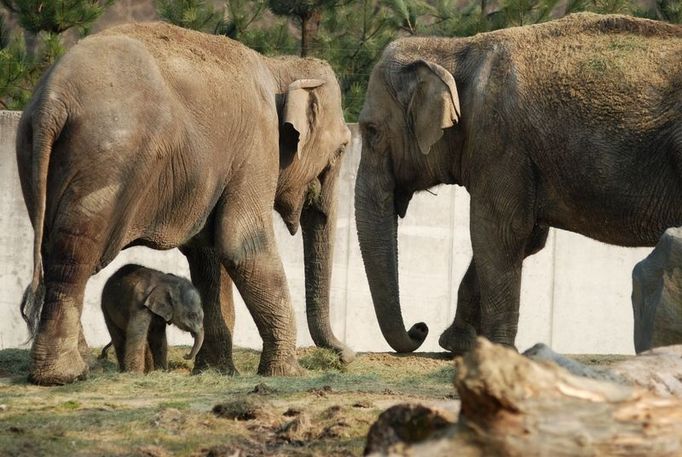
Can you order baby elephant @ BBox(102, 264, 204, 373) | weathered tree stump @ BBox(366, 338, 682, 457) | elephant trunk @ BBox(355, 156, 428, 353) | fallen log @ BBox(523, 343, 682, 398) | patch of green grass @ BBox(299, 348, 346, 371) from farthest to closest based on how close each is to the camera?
elephant trunk @ BBox(355, 156, 428, 353), patch of green grass @ BBox(299, 348, 346, 371), baby elephant @ BBox(102, 264, 204, 373), fallen log @ BBox(523, 343, 682, 398), weathered tree stump @ BBox(366, 338, 682, 457)

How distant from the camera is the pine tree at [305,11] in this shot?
16.0 m

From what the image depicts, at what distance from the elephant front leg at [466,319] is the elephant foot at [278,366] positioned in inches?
82.2

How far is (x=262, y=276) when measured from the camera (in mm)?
9133

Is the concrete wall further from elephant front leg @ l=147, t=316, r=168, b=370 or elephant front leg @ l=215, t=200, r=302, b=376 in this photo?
elephant front leg @ l=215, t=200, r=302, b=376

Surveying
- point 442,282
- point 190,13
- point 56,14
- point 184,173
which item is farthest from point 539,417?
point 190,13

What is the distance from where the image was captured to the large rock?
6.68m

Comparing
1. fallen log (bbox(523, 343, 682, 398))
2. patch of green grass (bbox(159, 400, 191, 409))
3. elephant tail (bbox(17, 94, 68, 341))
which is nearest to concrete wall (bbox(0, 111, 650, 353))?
elephant tail (bbox(17, 94, 68, 341))

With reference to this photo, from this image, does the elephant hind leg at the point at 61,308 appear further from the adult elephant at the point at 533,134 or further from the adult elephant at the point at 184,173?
the adult elephant at the point at 533,134

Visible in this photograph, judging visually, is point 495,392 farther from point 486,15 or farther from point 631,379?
point 486,15

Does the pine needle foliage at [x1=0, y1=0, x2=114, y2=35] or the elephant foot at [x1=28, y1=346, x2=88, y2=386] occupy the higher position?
the pine needle foliage at [x1=0, y1=0, x2=114, y2=35]

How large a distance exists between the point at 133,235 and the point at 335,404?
217 centimetres

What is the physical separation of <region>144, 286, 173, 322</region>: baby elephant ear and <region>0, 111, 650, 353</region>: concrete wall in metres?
4.24

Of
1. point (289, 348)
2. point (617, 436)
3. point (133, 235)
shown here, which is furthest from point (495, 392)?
point (289, 348)

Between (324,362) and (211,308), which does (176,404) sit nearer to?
(211,308)
